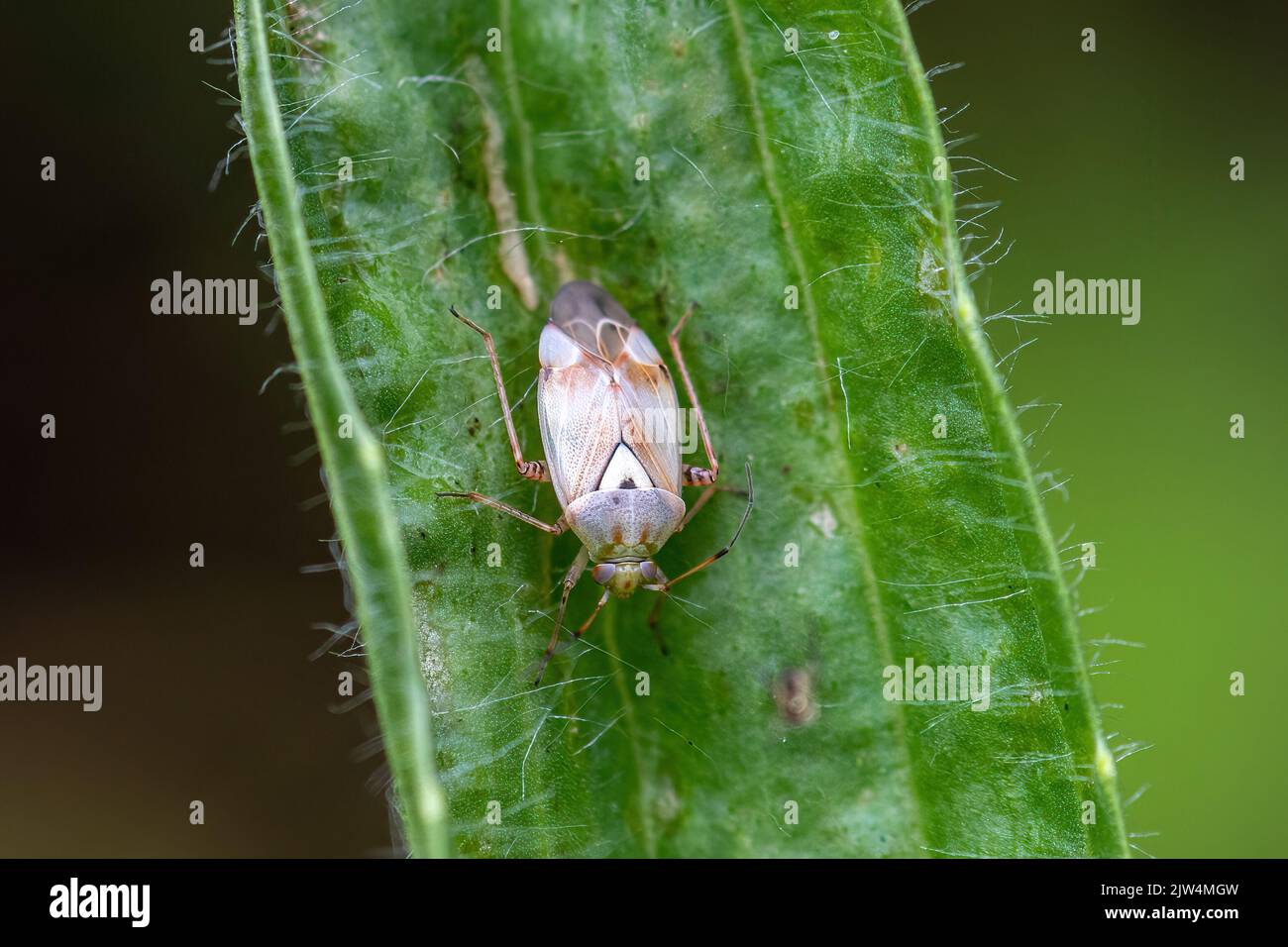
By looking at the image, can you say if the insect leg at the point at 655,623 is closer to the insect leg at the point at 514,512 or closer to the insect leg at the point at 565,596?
the insect leg at the point at 565,596

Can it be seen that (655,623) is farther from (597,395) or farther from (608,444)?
(597,395)

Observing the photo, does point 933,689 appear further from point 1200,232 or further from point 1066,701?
point 1200,232

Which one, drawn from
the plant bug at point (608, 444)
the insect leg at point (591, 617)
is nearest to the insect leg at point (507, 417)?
the plant bug at point (608, 444)

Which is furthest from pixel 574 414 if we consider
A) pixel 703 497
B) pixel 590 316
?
pixel 703 497

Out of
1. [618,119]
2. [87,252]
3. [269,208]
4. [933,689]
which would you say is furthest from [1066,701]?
[87,252]

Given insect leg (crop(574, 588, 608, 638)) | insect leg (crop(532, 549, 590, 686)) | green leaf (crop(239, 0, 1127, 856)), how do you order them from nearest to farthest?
1. green leaf (crop(239, 0, 1127, 856))
2. insect leg (crop(532, 549, 590, 686))
3. insect leg (crop(574, 588, 608, 638))

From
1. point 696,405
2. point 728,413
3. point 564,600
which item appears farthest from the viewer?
point 696,405

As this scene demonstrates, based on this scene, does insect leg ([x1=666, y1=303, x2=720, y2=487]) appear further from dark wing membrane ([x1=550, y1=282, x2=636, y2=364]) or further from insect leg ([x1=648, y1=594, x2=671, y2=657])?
insect leg ([x1=648, y1=594, x2=671, y2=657])

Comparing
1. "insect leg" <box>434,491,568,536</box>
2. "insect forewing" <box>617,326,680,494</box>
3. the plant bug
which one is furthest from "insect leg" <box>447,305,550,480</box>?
"insect forewing" <box>617,326,680,494</box>
